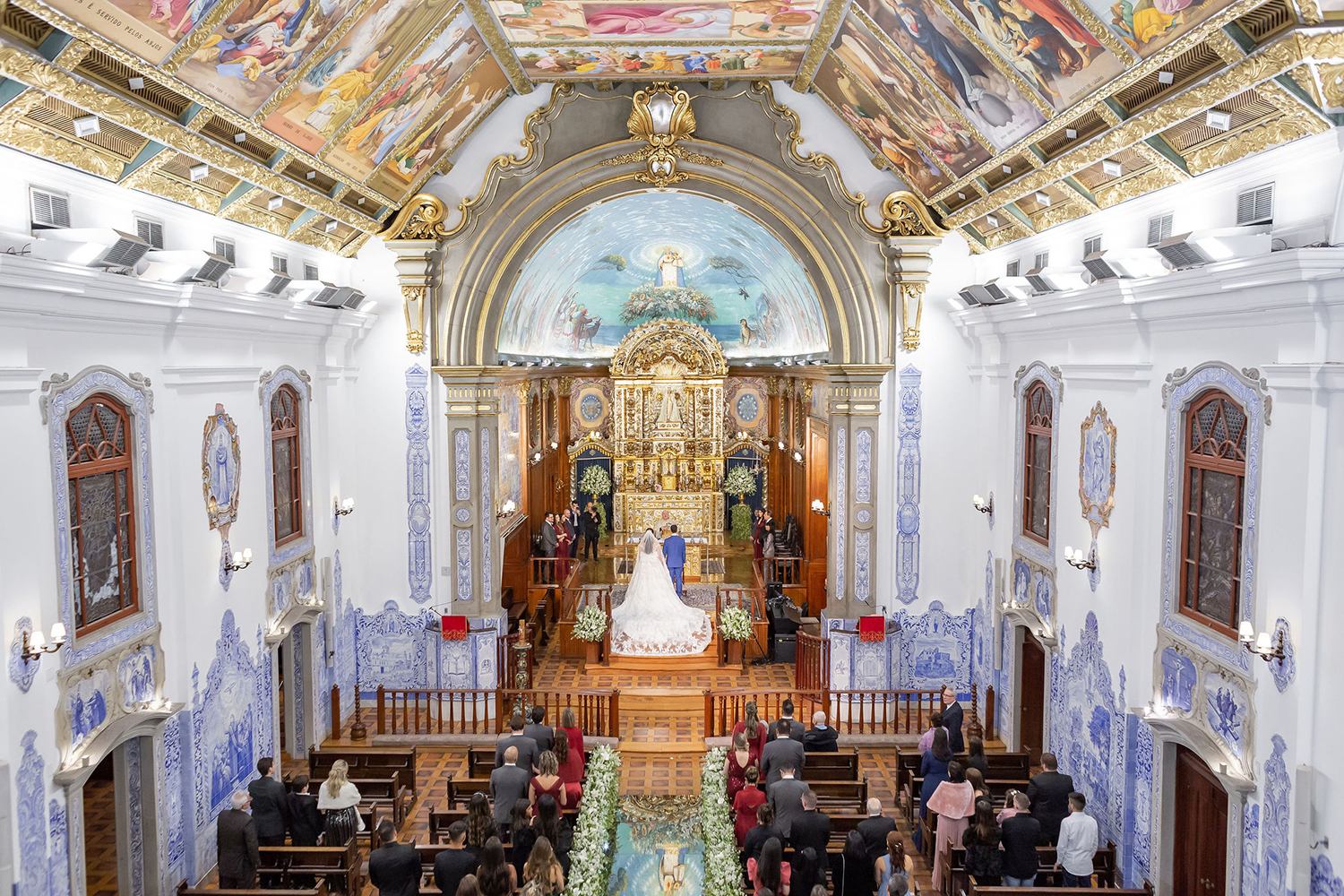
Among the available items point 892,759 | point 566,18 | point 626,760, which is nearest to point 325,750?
point 626,760

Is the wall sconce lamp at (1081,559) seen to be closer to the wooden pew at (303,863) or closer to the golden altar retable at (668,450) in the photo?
the wooden pew at (303,863)

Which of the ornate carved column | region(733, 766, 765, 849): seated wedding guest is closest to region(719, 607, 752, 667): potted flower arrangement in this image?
the ornate carved column

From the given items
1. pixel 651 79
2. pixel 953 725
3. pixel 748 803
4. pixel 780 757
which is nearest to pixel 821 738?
pixel 953 725

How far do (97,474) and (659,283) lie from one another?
A: 52.8 feet

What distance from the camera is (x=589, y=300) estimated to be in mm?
22797

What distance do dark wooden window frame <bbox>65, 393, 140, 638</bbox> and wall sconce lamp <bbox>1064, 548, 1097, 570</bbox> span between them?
1001cm

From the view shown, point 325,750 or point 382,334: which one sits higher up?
point 382,334

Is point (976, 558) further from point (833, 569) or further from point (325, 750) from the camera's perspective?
point (325, 750)

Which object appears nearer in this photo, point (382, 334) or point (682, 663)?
point (382, 334)

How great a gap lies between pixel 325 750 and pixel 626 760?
4.11 metres

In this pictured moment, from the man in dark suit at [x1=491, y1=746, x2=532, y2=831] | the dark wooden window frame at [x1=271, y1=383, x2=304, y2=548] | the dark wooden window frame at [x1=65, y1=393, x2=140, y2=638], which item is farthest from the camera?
the dark wooden window frame at [x1=271, y1=383, x2=304, y2=548]

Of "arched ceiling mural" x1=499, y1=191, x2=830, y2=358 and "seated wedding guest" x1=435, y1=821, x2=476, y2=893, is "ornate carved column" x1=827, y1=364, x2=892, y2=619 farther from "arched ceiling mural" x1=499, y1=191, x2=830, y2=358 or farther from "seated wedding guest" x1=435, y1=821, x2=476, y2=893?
"seated wedding guest" x1=435, y1=821, x2=476, y2=893

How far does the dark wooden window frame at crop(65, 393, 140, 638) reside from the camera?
8164 mm

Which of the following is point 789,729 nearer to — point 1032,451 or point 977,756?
point 977,756
